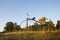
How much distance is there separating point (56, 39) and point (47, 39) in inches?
11.8

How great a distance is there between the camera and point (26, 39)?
16.9 feet

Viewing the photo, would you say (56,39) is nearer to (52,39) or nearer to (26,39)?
(52,39)

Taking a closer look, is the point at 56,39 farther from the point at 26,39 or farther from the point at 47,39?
the point at 26,39

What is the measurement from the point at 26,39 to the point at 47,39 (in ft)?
2.11

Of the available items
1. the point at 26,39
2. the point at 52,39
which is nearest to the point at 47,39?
the point at 52,39

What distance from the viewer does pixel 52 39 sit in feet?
16.8

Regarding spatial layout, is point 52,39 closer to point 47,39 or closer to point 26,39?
point 47,39

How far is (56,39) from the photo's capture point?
5102mm

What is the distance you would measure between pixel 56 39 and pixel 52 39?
12 cm

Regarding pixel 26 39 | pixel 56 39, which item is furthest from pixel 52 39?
pixel 26 39

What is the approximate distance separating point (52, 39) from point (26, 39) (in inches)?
30.9

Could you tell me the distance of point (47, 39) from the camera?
500cm
